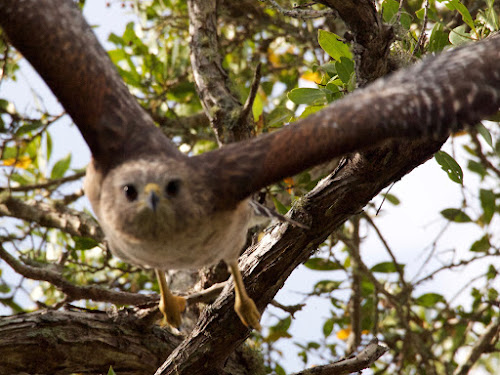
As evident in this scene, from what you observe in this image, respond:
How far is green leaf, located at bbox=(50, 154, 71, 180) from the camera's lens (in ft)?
22.0

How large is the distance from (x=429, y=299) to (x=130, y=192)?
416 centimetres

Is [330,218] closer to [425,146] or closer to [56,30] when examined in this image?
[425,146]

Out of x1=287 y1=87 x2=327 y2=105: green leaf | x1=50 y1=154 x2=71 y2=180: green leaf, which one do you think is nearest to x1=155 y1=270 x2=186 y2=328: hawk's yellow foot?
x1=287 y1=87 x2=327 y2=105: green leaf

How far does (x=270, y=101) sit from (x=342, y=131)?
422cm

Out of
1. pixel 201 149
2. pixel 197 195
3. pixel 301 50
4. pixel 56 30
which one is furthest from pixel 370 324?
pixel 56 30

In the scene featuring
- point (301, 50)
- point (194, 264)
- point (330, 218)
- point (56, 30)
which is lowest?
point (194, 264)

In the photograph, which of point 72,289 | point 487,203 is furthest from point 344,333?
point 72,289

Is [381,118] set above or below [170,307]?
below

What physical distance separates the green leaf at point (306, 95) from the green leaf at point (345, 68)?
23cm

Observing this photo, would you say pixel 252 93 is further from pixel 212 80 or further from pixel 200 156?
pixel 200 156

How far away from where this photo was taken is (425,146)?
13.3 feet

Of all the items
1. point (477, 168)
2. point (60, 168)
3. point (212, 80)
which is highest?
point (60, 168)

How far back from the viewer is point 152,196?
343cm

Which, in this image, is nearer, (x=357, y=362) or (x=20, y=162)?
(x=357, y=362)
